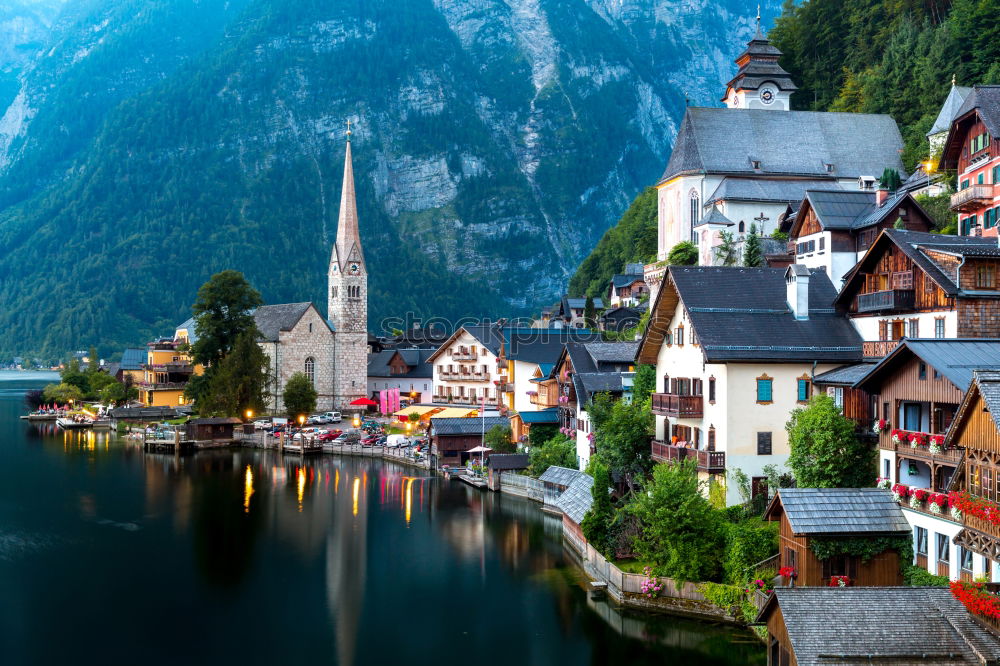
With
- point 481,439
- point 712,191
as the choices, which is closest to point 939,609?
point 481,439

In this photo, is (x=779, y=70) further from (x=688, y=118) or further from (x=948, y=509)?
(x=948, y=509)

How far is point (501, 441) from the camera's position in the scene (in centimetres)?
5944

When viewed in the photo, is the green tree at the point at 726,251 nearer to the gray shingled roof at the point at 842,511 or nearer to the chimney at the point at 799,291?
the chimney at the point at 799,291

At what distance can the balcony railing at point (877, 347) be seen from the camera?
32.1 metres

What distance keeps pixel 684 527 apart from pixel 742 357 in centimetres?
661

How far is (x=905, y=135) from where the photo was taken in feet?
251

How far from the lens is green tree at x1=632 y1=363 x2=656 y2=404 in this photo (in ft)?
138

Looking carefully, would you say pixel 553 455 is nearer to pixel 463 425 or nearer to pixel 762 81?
pixel 463 425

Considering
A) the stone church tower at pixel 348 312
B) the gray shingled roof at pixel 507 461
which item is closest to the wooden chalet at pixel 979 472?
the gray shingled roof at pixel 507 461

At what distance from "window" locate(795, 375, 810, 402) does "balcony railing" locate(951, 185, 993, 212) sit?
1408cm

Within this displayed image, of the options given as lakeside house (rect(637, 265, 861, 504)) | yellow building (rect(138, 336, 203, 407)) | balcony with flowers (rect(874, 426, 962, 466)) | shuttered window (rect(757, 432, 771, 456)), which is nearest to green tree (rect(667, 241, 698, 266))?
lakeside house (rect(637, 265, 861, 504))

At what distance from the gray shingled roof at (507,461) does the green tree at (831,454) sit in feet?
83.7

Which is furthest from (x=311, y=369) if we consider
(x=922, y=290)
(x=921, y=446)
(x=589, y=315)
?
(x=921, y=446)

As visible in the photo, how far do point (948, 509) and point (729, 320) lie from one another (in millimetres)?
12024
